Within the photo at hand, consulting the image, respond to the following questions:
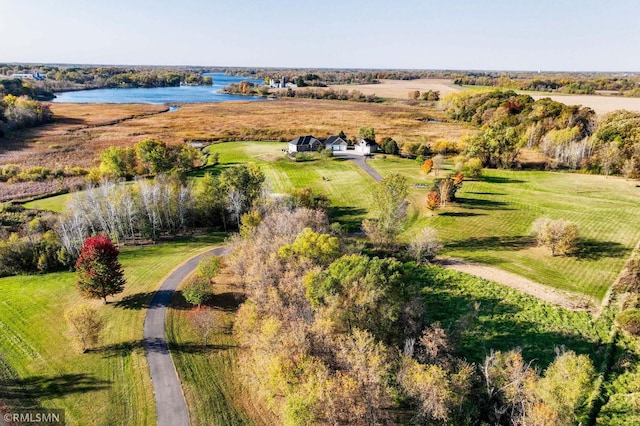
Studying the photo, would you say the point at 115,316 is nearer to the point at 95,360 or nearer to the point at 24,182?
the point at 95,360

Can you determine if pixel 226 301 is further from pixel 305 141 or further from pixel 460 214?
pixel 305 141

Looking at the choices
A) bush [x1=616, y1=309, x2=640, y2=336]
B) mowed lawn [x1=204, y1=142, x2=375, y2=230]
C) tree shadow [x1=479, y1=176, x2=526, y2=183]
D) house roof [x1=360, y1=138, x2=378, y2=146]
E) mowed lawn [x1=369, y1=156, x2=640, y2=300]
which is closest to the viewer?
bush [x1=616, y1=309, x2=640, y2=336]

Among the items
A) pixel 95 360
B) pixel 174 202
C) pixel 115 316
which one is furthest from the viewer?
pixel 174 202

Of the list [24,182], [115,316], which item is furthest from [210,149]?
[115,316]

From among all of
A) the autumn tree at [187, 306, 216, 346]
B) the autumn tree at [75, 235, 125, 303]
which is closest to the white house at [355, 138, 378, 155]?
the autumn tree at [187, 306, 216, 346]

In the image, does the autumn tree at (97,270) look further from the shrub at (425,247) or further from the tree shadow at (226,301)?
the shrub at (425,247)

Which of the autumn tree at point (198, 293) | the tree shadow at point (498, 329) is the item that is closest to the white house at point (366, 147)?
the tree shadow at point (498, 329)

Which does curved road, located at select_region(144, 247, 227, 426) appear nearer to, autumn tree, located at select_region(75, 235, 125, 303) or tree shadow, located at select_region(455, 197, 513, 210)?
autumn tree, located at select_region(75, 235, 125, 303)
